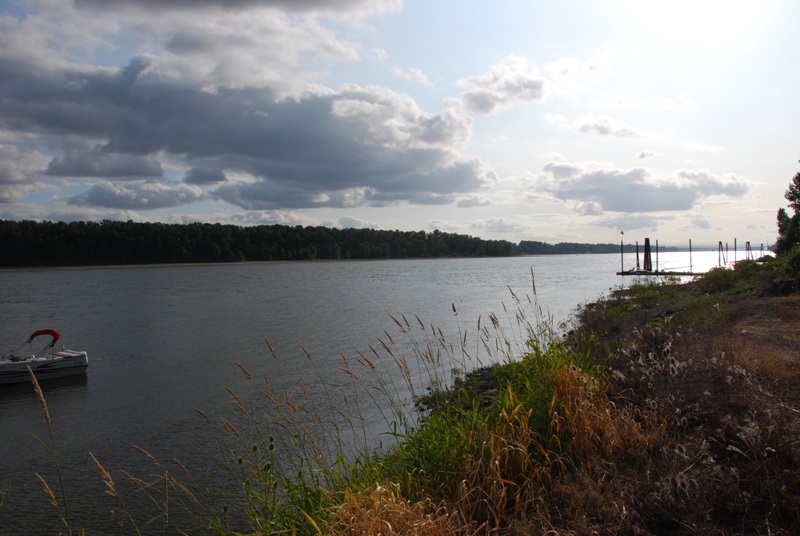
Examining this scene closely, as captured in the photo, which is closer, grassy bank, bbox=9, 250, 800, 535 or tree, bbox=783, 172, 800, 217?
grassy bank, bbox=9, 250, 800, 535

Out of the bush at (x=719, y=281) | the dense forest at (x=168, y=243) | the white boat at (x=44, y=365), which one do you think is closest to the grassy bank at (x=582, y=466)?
the white boat at (x=44, y=365)

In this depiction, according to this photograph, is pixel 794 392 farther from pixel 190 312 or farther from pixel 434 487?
pixel 190 312

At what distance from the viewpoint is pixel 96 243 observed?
129m

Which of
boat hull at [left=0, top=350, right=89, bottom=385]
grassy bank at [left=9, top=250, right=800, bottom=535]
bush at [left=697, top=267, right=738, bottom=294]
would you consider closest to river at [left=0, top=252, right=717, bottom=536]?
boat hull at [left=0, top=350, right=89, bottom=385]

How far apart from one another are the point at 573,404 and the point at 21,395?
19141 millimetres

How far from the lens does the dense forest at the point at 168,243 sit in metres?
122

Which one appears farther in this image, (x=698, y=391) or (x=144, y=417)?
(x=144, y=417)

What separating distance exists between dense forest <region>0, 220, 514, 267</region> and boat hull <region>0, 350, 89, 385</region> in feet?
396

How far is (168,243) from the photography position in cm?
13775

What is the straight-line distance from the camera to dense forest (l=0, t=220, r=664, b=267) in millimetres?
122188

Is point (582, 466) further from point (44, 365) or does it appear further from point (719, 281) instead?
point (719, 281)

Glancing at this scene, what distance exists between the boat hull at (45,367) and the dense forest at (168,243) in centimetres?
12077

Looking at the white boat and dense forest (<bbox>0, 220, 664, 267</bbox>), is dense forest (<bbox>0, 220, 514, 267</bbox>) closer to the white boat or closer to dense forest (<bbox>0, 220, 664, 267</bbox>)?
dense forest (<bbox>0, 220, 664, 267</bbox>)

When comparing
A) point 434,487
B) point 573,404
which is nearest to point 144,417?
point 434,487
